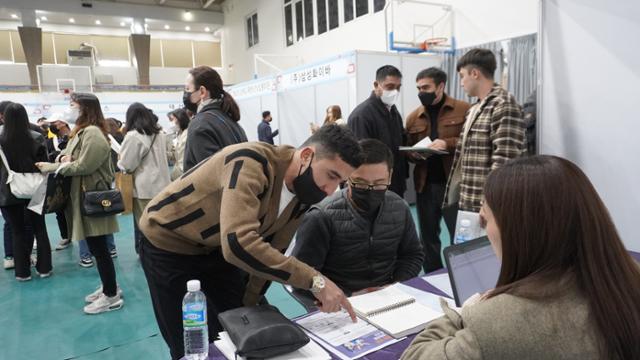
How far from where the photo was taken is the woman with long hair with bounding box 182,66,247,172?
2158mm

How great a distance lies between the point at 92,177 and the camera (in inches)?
116

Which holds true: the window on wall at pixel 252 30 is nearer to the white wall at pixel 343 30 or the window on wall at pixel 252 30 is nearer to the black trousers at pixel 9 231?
the white wall at pixel 343 30

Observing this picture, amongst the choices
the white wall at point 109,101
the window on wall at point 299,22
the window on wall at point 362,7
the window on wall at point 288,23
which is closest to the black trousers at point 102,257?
the window on wall at point 362,7

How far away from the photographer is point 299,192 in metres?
1.42

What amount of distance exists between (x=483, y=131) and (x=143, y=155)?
2431mm

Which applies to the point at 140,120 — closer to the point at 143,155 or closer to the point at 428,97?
the point at 143,155

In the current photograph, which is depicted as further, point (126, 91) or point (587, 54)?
point (126, 91)

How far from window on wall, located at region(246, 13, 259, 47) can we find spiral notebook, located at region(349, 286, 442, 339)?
1278 cm

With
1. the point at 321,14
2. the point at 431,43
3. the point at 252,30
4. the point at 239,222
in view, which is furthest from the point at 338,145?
the point at 252,30

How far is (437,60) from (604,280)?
6.01m

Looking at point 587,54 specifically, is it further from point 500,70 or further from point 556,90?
point 500,70

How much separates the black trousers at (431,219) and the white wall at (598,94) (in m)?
0.69

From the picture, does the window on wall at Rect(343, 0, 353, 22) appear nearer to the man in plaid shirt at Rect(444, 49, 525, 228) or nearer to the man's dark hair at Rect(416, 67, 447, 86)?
the man's dark hair at Rect(416, 67, 447, 86)

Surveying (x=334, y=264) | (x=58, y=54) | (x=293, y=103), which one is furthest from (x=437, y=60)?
(x=58, y=54)
